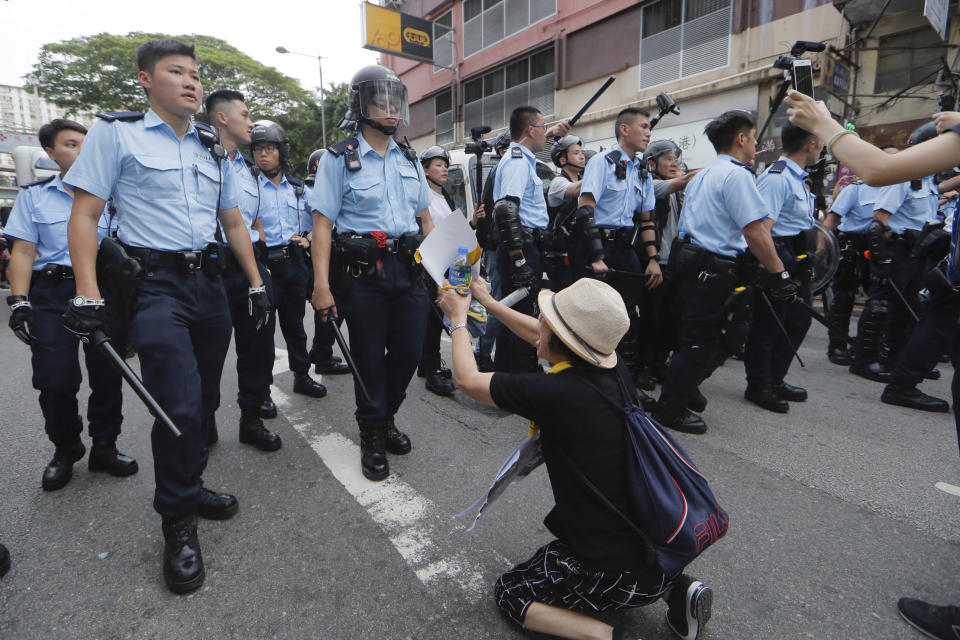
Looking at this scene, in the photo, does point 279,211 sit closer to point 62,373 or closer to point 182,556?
point 62,373

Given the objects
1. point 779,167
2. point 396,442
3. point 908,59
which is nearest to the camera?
point 396,442

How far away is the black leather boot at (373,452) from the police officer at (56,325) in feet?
3.94

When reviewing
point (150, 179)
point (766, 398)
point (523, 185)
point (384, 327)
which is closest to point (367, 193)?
point (384, 327)

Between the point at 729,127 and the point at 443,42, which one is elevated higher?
the point at 443,42

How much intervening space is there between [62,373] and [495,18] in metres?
20.5

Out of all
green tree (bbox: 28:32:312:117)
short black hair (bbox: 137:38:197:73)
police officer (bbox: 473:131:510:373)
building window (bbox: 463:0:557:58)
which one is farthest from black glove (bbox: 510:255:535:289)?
green tree (bbox: 28:32:312:117)

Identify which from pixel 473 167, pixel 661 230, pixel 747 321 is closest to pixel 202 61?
pixel 473 167

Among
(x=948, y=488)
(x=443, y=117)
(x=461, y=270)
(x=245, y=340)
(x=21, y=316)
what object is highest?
(x=443, y=117)

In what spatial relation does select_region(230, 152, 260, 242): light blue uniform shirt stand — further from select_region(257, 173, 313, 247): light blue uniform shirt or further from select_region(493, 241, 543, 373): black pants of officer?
select_region(493, 241, 543, 373): black pants of officer

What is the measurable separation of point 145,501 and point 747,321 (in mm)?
3459

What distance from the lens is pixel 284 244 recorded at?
14.1ft

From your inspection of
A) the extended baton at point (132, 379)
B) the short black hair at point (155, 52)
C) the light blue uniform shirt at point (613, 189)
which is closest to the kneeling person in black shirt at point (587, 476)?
the extended baton at point (132, 379)

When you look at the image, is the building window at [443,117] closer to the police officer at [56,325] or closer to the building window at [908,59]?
the building window at [908,59]

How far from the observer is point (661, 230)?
5.03 m
